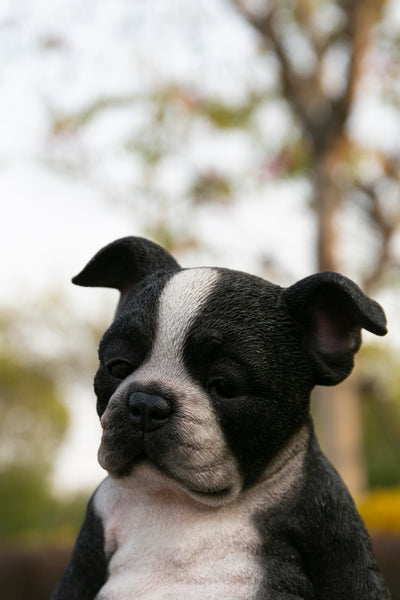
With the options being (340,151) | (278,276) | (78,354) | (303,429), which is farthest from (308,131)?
(78,354)

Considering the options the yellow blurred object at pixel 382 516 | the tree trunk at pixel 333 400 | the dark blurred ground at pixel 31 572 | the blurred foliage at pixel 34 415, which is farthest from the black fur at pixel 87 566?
the blurred foliage at pixel 34 415

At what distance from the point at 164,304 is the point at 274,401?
11.2 inches

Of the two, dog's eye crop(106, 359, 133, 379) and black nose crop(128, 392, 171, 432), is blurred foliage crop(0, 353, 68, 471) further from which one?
black nose crop(128, 392, 171, 432)

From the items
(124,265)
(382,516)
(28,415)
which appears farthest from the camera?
(28,415)

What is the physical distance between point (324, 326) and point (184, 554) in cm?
52

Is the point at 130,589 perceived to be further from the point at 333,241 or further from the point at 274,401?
the point at 333,241

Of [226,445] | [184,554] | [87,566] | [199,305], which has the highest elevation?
[199,305]

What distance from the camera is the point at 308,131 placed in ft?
25.4

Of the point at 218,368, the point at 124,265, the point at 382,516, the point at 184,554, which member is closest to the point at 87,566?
the point at 184,554

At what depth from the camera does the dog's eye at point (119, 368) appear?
1.53m

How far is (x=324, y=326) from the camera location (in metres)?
1.57

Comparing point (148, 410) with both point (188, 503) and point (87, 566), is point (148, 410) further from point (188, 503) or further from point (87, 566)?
point (87, 566)

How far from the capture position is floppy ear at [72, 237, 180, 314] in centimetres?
175

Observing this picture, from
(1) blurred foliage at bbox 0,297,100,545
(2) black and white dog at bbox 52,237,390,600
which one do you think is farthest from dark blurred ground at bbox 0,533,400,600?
(1) blurred foliage at bbox 0,297,100,545
